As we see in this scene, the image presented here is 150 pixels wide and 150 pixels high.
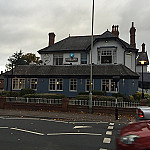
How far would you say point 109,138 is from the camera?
7.15 m

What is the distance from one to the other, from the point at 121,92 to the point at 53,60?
12.9 metres

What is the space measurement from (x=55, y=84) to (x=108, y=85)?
7.59m

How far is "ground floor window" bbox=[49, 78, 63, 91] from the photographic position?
24.3 m

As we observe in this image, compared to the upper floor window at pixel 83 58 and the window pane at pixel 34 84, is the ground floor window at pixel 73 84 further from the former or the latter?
the window pane at pixel 34 84

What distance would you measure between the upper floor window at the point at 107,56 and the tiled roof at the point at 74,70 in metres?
1.61

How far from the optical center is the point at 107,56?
25.5 meters

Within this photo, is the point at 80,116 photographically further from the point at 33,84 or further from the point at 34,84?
the point at 33,84

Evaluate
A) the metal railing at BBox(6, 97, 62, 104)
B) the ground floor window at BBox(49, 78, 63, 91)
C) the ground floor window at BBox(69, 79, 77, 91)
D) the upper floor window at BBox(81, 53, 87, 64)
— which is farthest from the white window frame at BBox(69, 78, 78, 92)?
the metal railing at BBox(6, 97, 62, 104)

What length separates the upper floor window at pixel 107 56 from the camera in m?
25.3

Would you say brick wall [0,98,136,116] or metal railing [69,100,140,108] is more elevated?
metal railing [69,100,140,108]

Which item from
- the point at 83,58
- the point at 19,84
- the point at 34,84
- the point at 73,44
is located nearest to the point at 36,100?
the point at 34,84

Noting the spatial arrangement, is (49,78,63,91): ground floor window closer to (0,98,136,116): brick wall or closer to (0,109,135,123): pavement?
(0,98,136,116): brick wall

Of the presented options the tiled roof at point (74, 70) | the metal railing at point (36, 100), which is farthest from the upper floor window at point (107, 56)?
the metal railing at point (36, 100)

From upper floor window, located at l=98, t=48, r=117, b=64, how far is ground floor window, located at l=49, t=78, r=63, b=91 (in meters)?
6.87
